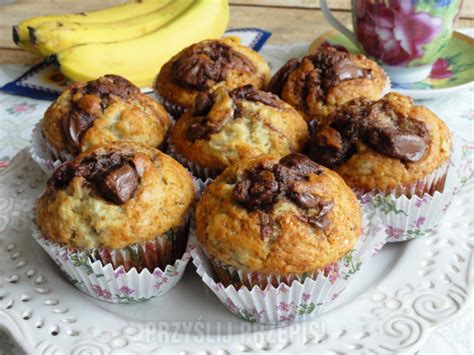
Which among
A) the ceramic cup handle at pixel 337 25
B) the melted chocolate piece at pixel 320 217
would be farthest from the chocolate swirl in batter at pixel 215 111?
the ceramic cup handle at pixel 337 25

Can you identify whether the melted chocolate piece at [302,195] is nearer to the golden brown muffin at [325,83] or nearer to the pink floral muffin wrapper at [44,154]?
the golden brown muffin at [325,83]

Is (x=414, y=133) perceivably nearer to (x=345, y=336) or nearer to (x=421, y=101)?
(x=345, y=336)

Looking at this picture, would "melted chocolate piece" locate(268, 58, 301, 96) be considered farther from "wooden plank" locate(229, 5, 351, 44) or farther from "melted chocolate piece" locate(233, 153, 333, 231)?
"wooden plank" locate(229, 5, 351, 44)

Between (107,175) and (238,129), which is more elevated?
(107,175)

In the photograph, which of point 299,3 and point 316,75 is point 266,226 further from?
point 299,3

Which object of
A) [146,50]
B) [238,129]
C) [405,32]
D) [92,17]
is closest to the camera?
[238,129]

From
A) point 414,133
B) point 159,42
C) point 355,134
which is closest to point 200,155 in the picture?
point 355,134

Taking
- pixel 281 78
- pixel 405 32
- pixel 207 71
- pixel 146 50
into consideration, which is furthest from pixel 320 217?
pixel 146 50
